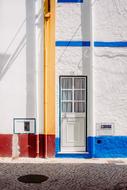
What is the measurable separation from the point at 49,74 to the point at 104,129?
2.22 m

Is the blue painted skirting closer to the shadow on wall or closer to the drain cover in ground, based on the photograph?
the shadow on wall

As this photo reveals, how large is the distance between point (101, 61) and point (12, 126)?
3.15 m

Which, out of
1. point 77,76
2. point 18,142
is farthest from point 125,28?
point 18,142

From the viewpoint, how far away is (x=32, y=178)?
9.05 metres

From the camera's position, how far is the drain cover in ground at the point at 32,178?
8.79 m

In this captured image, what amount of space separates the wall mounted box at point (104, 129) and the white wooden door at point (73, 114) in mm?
410

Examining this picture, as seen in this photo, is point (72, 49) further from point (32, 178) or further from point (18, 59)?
point (32, 178)

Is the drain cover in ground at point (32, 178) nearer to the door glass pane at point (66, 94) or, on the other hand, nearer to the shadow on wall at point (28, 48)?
the shadow on wall at point (28, 48)

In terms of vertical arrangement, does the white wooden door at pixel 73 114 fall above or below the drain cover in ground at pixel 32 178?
above

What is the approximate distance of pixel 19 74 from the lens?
1129cm

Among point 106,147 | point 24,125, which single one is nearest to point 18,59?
point 24,125

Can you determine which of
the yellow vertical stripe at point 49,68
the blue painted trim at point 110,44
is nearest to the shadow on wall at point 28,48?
the yellow vertical stripe at point 49,68

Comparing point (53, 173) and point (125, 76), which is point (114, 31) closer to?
point (125, 76)

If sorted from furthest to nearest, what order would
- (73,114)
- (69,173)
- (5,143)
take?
(73,114) → (5,143) → (69,173)
